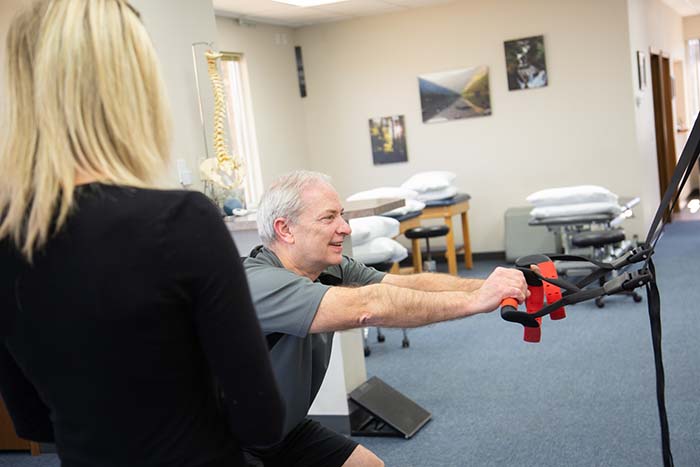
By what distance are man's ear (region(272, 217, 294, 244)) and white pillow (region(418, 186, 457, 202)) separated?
18.1ft

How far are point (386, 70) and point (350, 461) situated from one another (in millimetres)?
6810

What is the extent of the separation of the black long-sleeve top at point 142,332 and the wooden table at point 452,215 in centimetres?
618

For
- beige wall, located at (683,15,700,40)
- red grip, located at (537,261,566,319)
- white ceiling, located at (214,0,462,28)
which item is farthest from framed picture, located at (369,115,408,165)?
red grip, located at (537,261,566,319)

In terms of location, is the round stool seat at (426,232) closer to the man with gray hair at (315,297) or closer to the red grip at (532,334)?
the man with gray hair at (315,297)

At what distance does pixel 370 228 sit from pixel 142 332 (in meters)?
4.45

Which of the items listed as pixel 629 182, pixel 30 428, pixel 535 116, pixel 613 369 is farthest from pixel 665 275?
pixel 30 428

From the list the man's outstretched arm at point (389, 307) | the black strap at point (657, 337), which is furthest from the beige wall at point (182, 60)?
the black strap at point (657, 337)

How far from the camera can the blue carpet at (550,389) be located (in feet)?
11.1

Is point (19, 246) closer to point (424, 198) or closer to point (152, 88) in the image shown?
point (152, 88)

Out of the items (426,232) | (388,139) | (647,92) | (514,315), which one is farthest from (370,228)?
(647,92)

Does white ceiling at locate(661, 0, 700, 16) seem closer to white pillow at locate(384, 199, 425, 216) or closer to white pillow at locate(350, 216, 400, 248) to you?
white pillow at locate(384, 199, 425, 216)

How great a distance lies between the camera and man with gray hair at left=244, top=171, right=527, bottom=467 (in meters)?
1.83

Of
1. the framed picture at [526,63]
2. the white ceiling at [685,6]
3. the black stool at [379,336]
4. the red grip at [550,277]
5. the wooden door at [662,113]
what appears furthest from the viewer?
the white ceiling at [685,6]

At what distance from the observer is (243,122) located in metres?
7.89
